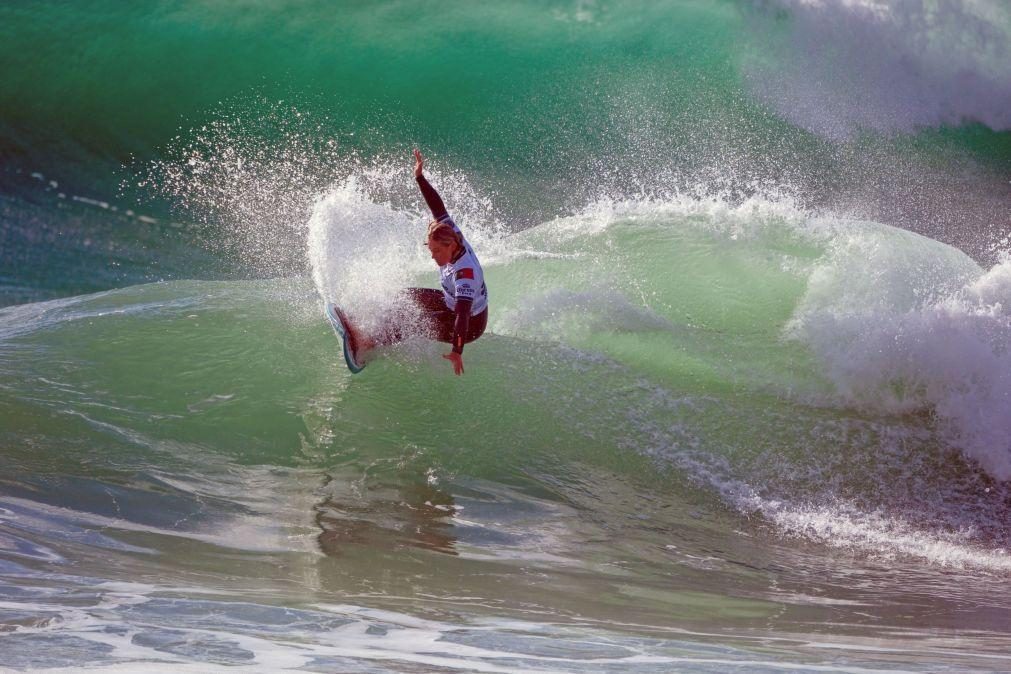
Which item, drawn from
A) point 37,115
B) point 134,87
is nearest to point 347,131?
point 134,87

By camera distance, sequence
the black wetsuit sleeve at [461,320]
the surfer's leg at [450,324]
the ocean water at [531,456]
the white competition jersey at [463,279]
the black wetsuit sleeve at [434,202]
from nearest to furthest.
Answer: the ocean water at [531,456], the black wetsuit sleeve at [461,320], the white competition jersey at [463,279], the black wetsuit sleeve at [434,202], the surfer's leg at [450,324]

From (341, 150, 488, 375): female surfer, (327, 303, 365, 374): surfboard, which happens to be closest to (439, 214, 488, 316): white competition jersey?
(341, 150, 488, 375): female surfer

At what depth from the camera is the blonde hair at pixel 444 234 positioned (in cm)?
517

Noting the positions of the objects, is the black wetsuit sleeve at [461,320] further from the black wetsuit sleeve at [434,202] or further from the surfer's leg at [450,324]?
the black wetsuit sleeve at [434,202]

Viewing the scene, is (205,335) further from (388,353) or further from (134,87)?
(134,87)

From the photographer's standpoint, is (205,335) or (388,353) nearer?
(388,353)

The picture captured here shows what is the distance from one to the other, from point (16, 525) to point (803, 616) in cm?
297

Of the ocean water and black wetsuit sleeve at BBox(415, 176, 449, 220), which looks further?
black wetsuit sleeve at BBox(415, 176, 449, 220)

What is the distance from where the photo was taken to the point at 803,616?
3.61 meters

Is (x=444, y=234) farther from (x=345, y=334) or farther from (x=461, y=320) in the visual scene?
(x=345, y=334)

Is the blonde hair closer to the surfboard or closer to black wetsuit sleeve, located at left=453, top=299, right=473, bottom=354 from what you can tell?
black wetsuit sleeve, located at left=453, top=299, right=473, bottom=354

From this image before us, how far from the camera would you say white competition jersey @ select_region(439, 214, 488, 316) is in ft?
17.1

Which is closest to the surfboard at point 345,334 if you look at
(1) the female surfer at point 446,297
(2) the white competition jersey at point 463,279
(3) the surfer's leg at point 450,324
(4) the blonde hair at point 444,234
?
(1) the female surfer at point 446,297

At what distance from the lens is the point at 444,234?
5.17m
